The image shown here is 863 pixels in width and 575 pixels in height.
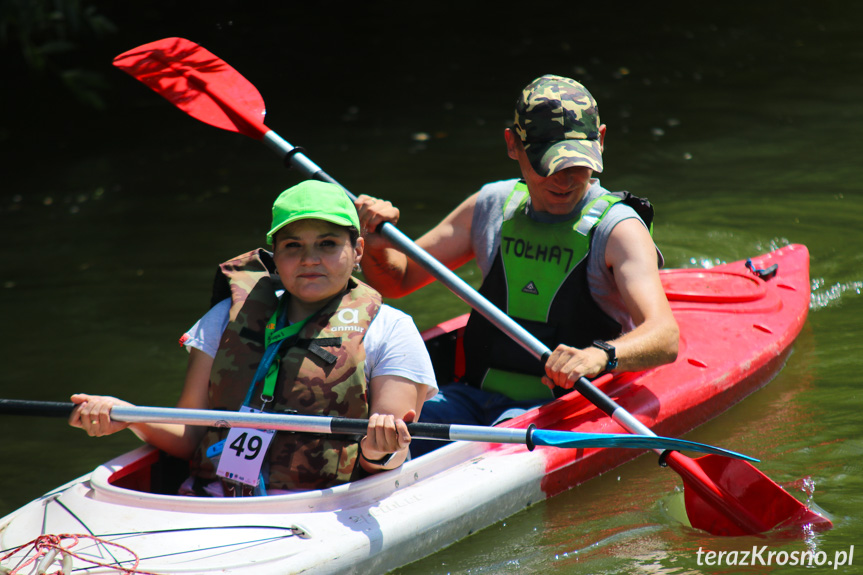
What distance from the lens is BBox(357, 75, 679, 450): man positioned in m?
3.28

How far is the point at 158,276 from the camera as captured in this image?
576 cm

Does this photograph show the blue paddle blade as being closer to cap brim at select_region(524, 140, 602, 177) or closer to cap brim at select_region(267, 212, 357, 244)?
cap brim at select_region(267, 212, 357, 244)

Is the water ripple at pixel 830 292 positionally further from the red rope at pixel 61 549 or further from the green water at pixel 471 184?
the red rope at pixel 61 549

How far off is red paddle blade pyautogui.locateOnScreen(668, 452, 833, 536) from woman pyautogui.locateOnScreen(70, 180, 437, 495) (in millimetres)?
889

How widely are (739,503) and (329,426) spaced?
1.31 m

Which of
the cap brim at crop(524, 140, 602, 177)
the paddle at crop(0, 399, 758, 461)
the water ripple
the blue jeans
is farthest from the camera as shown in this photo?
the water ripple

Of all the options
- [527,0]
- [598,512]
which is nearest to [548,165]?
[598,512]

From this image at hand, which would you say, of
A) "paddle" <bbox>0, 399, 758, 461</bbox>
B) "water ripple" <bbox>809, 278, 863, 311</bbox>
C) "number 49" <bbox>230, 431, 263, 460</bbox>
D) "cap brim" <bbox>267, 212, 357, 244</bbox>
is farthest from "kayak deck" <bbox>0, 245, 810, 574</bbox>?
"water ripple" <bbox>809, 278, 863, 311</bbox>

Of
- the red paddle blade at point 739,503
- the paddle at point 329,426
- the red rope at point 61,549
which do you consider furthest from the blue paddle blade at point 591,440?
the red rope at point 61,549

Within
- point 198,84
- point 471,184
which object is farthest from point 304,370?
point 471,184

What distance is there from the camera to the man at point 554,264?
3.28 meters

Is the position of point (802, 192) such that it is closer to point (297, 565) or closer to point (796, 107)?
point (796, 107)

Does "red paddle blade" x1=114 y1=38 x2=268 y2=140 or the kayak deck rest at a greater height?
"red paddle blade" x1=114 y1=38 x2=268 y2=140

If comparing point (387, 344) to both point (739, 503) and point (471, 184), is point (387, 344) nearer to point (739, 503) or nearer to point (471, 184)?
point (739, 503)
